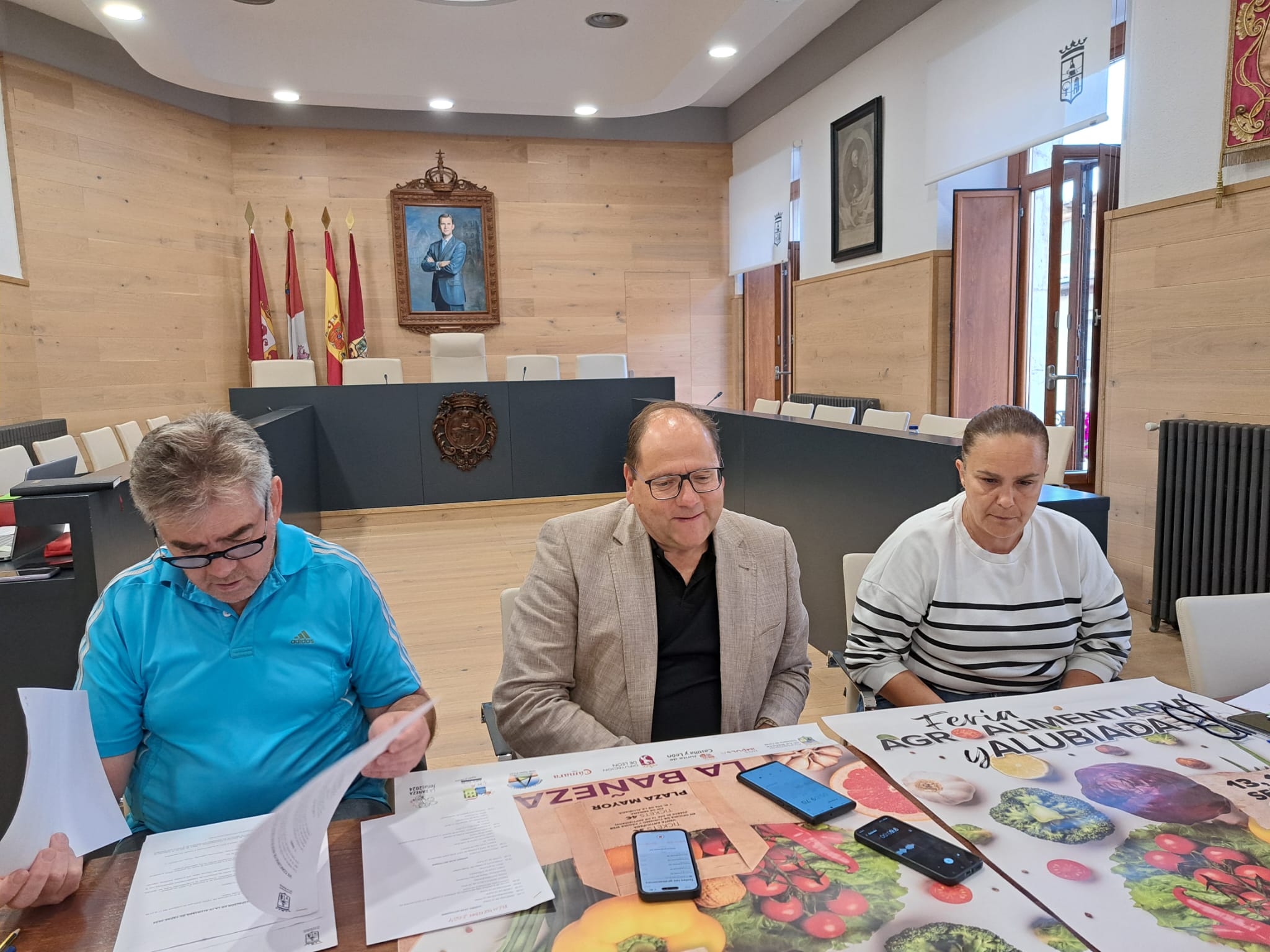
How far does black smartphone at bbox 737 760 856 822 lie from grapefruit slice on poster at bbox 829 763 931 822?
2 cm

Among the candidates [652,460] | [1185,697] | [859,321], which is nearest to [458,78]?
[859,321]

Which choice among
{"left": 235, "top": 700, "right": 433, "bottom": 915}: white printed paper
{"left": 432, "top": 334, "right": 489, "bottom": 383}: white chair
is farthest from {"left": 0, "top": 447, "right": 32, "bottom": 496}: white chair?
{"left": 432, "top": 334, "right": 489, "bottom": 383}: white chair

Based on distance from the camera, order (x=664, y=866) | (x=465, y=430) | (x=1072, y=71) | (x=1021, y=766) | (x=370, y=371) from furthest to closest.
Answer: (x=370, y=371)
(x=465, y=430)
(x=1072, y=71)
(x=1021, y=766)
(x=664, y=866)

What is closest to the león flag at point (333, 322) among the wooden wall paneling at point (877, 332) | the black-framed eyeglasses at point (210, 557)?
the wooden wall paneling at point (877, 332)

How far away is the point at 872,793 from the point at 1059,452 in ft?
9.62

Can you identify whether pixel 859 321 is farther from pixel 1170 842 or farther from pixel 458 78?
pixel 1170 842

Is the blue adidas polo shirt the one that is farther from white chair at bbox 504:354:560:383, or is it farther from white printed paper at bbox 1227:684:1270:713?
white chair at bbox 504:354:560:383

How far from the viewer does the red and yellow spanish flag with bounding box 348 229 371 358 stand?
321 inches

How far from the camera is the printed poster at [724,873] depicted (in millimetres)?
790

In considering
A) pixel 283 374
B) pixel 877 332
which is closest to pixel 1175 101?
pixel 877 332

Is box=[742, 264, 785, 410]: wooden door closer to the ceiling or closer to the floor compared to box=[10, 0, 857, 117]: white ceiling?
closer to the floor

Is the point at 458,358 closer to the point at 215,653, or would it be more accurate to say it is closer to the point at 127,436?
the point at 127,436

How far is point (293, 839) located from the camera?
763 millimetres

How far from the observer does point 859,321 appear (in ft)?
22.1
